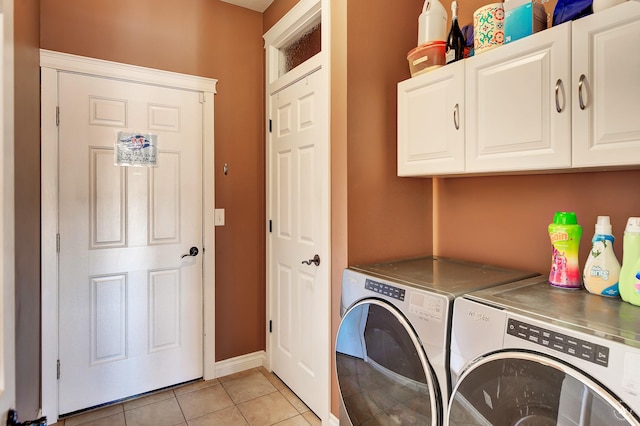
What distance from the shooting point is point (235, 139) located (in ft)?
8.58

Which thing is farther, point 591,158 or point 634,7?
point 591,158

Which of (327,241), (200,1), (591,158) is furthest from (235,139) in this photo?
(591,158)

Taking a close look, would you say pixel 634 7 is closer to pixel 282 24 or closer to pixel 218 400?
pixel 282 24

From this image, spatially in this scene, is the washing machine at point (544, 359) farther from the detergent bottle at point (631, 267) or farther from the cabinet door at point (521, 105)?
the cabinet door at point (521, 105)

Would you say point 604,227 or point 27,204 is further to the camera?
point 27,204

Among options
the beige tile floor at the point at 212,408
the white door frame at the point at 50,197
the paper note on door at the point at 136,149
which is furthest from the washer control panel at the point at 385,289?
the white door frame at the point at 50,197

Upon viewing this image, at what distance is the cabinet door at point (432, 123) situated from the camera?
1564mm

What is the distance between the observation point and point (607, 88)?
1.12m

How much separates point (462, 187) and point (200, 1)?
7.28ft

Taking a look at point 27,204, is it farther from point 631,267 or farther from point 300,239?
point 631,267

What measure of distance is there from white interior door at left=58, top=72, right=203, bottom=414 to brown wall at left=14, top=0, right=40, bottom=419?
0.14 m

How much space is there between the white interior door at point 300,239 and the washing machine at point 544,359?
3.07ft

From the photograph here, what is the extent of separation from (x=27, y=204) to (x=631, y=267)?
2598 mm

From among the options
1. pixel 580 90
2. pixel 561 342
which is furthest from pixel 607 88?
pixel 561 342
